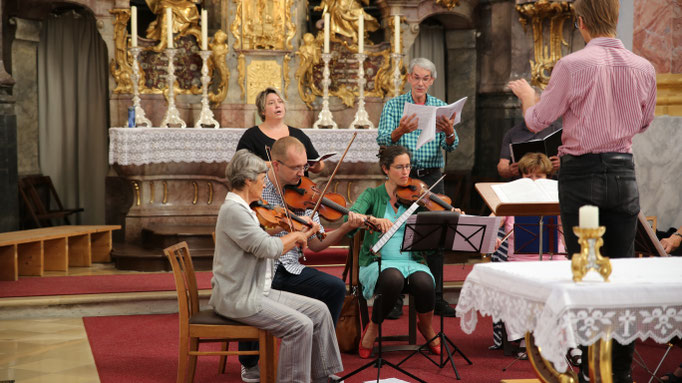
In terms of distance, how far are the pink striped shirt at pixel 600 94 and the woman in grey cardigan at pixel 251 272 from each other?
136 cm

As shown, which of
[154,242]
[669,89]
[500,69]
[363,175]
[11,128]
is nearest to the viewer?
[669,89]

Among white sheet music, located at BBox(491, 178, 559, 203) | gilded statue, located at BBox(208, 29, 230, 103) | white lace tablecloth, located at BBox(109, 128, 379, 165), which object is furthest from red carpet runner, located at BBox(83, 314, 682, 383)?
gilded statue, located at BBox(208, 29, 230, 103)

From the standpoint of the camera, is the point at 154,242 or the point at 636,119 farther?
the point at 154,242

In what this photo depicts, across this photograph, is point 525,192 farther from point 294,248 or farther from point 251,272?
point 251,272

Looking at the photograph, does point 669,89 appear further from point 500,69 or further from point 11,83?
point 11,83

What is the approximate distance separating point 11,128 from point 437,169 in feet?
15.3

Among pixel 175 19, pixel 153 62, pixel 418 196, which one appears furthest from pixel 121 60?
pixel 418 196

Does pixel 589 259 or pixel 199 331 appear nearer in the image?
pixel 589 259

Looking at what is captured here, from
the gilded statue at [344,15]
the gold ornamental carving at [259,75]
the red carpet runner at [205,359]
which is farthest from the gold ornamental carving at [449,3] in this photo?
the red carpet runner at [205,359]

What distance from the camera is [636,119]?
3494mm

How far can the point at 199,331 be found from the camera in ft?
13.3

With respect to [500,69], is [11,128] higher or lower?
lower

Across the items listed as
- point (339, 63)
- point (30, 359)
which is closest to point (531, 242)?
point (30, 359)

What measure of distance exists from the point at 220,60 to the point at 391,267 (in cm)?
454
